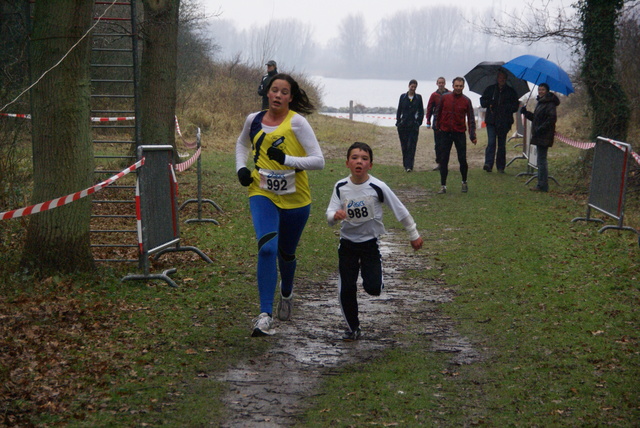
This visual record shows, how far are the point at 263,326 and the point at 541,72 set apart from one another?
41.4 feet

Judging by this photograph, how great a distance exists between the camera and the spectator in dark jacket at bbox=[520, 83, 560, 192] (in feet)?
52.5

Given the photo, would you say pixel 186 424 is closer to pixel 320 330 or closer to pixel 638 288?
pixel 320 330

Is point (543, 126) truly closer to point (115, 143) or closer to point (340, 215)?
point (115, 143)

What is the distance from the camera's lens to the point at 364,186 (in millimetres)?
6531

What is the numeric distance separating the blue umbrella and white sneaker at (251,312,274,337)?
12.2 m

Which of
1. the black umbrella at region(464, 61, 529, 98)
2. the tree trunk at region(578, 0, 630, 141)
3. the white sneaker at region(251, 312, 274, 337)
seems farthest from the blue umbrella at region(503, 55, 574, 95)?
the white sneaker at region(251, 312, 274, 337)

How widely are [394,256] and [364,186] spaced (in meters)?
4.01

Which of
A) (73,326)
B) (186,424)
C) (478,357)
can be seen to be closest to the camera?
(186,424)

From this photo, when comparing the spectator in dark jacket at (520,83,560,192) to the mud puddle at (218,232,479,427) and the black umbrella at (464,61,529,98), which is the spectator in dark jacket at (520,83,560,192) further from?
the mud puddle at (218,232,479,427)

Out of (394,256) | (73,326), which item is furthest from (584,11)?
Result: (73,326)

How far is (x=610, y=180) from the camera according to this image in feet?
37.3

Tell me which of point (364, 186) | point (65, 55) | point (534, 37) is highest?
point (534, 37)

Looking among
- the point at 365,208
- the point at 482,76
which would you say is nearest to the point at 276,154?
the point at 365,208

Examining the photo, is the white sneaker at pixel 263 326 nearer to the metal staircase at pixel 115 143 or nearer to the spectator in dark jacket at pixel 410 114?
the metal staircase at pixel 115 143
